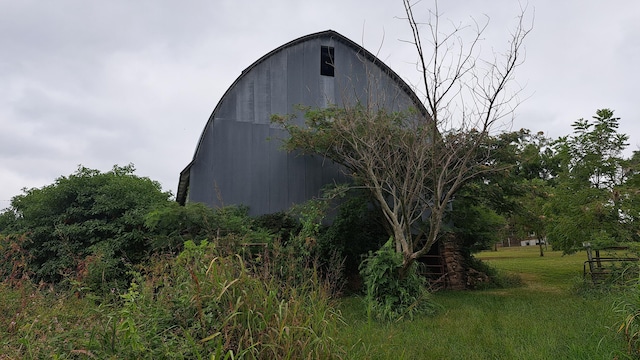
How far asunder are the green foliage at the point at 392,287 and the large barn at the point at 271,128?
15.1 feet

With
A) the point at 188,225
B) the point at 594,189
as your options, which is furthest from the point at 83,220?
the point at 594,189

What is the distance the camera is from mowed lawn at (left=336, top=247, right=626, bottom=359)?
408 centimetres

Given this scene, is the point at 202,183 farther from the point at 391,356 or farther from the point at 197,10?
the point at 391,356

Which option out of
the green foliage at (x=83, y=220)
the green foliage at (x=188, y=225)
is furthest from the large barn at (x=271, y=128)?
the green foliage at (x=188, y=225)

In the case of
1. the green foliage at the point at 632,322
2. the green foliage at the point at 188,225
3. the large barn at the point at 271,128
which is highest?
the large barn at the point at 271,128

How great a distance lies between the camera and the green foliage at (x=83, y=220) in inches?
366

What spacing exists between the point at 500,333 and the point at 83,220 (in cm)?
991

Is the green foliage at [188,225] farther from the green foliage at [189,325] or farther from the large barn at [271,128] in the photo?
the green foliage at [189,325]

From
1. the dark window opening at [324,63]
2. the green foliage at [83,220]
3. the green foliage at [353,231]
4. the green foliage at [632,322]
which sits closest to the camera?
the green foliage at [632,322]

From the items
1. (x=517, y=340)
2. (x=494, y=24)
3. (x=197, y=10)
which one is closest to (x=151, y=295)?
(x=517, y=340)

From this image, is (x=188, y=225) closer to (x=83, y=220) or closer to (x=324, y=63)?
(x=83, y=220)

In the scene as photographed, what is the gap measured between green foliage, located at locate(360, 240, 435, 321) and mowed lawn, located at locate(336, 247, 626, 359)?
349 millimetres

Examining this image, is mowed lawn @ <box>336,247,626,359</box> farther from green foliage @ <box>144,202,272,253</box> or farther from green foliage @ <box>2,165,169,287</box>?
green foliage @ <box>2,165,169,287</box>

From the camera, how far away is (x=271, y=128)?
11664mm
